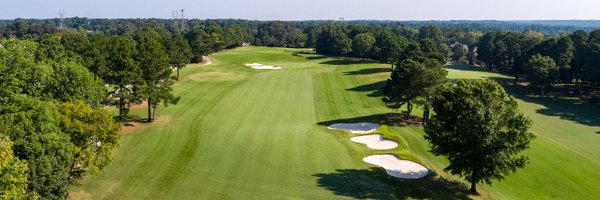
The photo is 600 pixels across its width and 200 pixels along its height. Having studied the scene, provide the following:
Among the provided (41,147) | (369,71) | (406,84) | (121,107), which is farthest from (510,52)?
(41,147)

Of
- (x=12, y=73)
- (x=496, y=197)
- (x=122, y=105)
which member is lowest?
(x=496, y=197)

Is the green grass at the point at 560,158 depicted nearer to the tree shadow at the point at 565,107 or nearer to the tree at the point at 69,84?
the tree shadow at the point at 565,107

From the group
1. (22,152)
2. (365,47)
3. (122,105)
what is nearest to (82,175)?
(22,152)

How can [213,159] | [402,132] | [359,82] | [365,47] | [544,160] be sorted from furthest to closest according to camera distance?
1. [365,47]
2. [359,82]
3. [402,132]
4. [544,160]
5. [213,159]

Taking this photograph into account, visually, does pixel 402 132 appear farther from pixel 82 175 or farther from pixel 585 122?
pixel 82 175

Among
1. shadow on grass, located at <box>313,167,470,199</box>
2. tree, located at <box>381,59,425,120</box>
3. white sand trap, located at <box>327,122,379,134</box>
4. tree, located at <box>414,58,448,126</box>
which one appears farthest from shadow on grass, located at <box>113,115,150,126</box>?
tree, located at <box>414,58,448,126</box>

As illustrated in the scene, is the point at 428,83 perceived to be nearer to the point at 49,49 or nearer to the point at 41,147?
the point at 41,147
